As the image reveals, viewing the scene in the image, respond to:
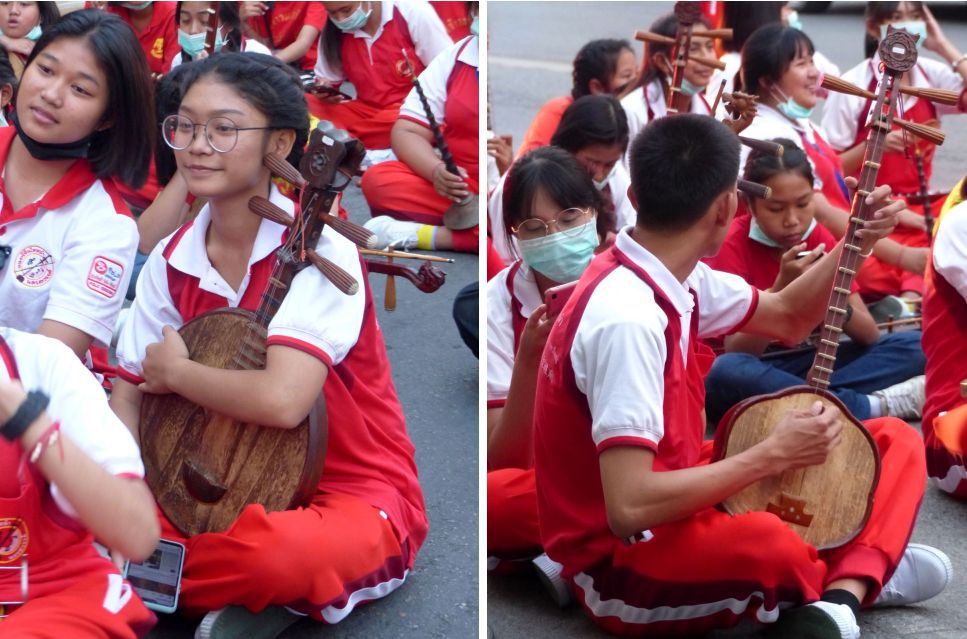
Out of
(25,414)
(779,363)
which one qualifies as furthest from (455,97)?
(25,414)

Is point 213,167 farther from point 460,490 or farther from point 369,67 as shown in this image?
point 369,67

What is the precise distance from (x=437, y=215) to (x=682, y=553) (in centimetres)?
340

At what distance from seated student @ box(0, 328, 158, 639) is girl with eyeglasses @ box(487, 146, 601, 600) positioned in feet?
3.58

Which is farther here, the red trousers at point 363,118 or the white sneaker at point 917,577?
the red trousers at point 363,118

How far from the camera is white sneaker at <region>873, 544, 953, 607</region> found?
3045 mm

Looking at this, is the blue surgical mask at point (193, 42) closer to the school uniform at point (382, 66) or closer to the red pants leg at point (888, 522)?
the school uniform at point (382, 66)

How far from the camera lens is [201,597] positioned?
2.78m

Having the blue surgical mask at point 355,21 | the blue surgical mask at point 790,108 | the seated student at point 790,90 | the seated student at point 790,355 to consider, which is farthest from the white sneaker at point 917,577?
the blue surgical mask at point 355,21

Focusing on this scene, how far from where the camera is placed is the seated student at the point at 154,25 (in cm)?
628

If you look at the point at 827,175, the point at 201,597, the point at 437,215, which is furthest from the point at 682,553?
the point at 437,215

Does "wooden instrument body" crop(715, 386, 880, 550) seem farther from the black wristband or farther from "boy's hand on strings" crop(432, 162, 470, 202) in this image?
"boy's hand on strings" crop(432, 162, 470, 202)

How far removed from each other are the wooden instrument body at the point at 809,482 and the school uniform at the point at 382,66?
3.94m

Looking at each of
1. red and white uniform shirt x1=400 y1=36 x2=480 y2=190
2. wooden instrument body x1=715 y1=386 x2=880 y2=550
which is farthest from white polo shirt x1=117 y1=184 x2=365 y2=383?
red and white uniform shirt x1=400 y1=36 x2=480 y2=190

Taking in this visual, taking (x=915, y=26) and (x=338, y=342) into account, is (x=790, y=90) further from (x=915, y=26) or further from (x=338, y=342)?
(x=338, y=342)
